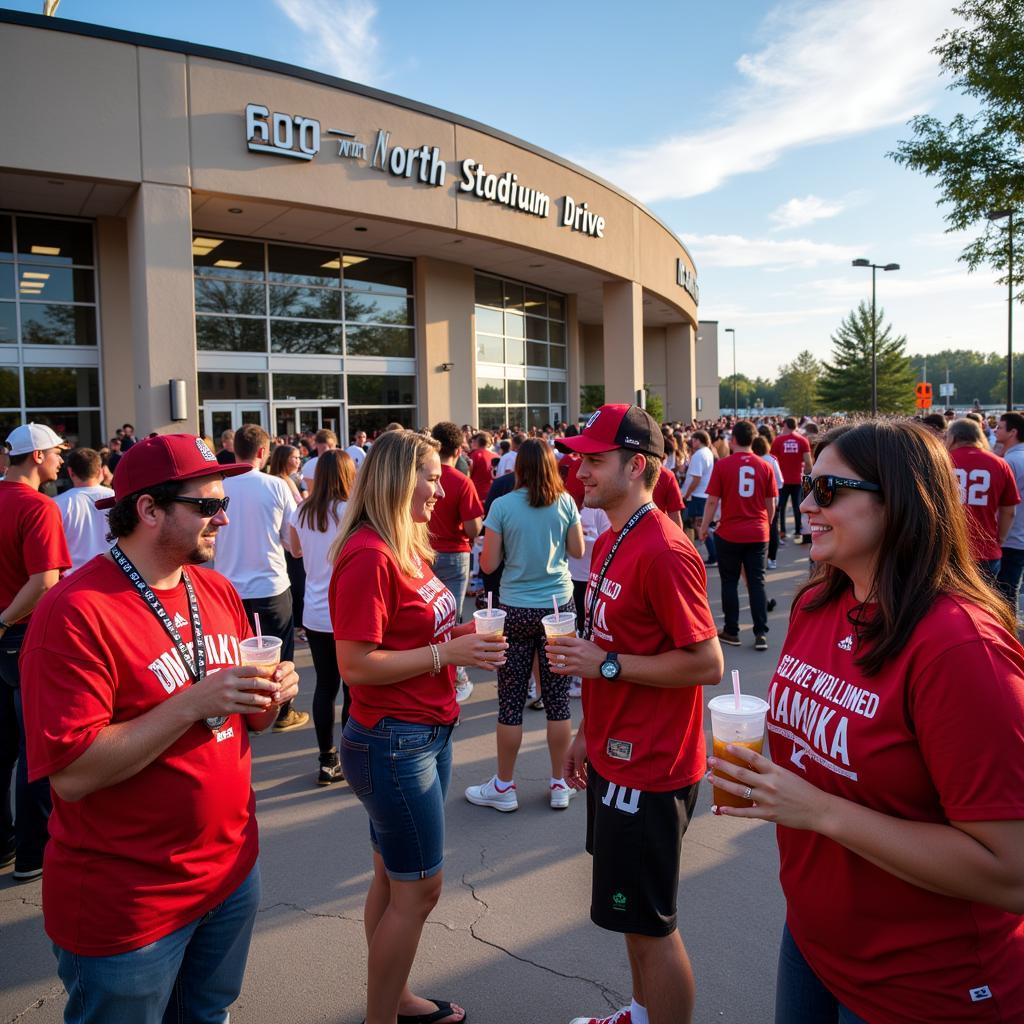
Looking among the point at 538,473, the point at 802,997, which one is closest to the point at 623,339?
the point at 538,473

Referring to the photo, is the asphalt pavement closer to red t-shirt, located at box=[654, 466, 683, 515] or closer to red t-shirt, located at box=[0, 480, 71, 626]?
red t-shirt, located at box=[0, 480, 71, 626]

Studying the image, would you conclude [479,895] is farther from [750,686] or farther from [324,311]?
[324,311]

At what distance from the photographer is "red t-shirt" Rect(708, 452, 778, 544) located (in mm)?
7918

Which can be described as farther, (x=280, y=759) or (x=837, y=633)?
(x=280, y=759)

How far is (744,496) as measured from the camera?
7977mm

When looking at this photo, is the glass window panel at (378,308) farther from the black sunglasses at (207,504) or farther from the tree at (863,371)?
the tree at (863,371)

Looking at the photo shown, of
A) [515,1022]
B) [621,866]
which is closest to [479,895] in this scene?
[515,1022]

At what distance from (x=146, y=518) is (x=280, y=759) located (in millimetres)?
3895

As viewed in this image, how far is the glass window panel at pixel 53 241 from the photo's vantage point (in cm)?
1645

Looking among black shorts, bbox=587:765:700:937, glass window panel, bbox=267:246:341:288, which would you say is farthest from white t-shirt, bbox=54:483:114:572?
glass window panel, bbox=267:246:341:288

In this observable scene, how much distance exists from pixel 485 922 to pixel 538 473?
9.20 ft

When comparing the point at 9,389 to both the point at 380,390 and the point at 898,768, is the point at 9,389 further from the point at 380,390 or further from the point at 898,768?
the point at 898,768

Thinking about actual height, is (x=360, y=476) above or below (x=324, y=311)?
below

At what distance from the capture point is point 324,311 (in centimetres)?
2064
